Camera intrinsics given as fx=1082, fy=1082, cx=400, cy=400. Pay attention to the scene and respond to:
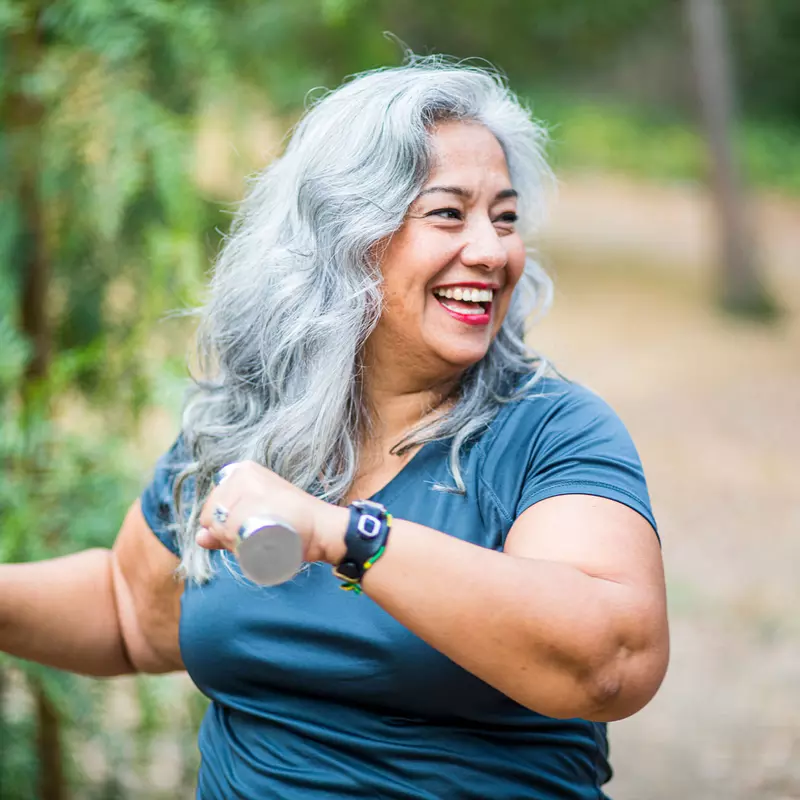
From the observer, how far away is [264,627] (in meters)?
1.72

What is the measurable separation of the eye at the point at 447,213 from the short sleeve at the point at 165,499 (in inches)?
25.2

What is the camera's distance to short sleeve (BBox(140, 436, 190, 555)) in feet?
6.46

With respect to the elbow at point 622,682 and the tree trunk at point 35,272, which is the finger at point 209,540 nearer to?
the elbow at point 622,682

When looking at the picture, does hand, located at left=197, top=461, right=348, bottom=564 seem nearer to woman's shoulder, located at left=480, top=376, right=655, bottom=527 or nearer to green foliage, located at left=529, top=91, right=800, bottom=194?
woman's shoulder, located at left=480, top=376, right=655, bottom=527

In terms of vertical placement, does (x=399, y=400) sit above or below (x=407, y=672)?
above

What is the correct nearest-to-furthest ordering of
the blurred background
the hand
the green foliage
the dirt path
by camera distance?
1. the hand
2. the blurred background
3. the dirt path
4. the green foliage

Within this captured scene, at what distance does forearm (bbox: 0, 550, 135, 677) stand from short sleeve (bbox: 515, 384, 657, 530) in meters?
0.88

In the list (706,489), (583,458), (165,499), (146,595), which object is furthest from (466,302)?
(706,489)

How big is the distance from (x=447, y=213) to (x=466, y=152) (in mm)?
116

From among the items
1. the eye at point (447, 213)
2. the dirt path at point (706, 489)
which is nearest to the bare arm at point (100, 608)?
the eye at point (447, 213)

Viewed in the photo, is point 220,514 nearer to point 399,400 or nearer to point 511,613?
point 511,613

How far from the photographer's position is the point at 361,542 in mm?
1370

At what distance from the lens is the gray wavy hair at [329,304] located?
1.81 meters

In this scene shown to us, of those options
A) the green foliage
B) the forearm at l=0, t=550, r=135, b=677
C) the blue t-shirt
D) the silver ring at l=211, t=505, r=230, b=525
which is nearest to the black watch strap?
the silver ring at l=211, t=505, r=230, b=525
